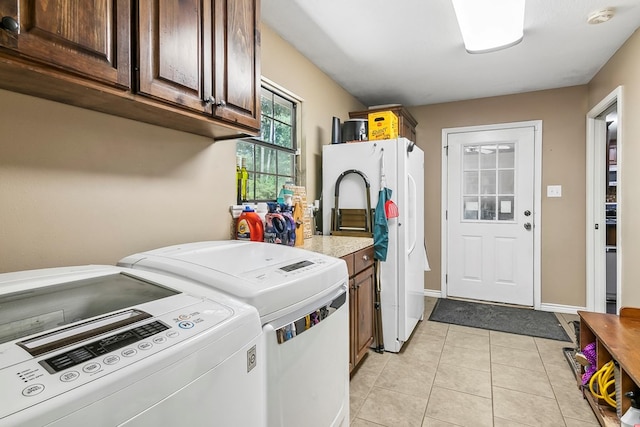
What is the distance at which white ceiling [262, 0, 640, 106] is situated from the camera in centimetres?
206

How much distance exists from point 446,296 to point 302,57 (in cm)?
318

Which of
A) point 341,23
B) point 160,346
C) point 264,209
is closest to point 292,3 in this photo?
point 341,23

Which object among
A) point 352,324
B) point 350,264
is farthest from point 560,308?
point 350,264

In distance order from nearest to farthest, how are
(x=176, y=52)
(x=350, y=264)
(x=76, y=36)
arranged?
(x=76, y=36) < (x=176, y=52) < (x=350, y=264)

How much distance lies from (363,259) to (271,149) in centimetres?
106

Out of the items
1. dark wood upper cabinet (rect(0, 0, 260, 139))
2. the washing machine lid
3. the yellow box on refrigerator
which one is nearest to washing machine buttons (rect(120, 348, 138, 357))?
the washing machine lid

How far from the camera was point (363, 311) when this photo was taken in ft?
7.60

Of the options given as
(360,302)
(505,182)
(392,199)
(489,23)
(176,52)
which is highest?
(489,23)

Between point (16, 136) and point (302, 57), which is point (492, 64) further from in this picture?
point (16, 136)

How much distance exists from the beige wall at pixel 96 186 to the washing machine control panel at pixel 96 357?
705 mm

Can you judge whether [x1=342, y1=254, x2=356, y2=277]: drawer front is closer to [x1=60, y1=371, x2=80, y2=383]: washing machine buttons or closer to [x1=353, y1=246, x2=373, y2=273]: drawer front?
[x1=353, y1=246, x2=373, y2=273]: drawer front

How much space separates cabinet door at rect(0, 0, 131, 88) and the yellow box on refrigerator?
2090 mm

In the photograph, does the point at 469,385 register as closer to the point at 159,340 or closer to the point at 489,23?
the point at 159,340

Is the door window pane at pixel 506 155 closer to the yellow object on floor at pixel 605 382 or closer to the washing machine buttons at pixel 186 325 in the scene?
the yellow object on floor at pixel 605 382
